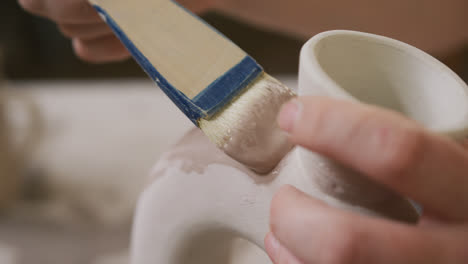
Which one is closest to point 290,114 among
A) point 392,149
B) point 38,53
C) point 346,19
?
point 392,149

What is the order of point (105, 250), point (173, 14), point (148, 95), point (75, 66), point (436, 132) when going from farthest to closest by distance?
point (75, 66), point (148, 95), point (105, 250), point (173, 14), point (436, 132)

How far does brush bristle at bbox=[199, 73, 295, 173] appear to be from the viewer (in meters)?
0.22

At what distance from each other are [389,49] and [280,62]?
0.46 m

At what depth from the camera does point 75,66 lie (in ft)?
3.77

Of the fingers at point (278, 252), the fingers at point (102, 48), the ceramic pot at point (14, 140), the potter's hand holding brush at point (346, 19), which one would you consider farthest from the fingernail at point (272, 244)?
the ceramic pot at point (14, 140)

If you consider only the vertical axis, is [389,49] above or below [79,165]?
above

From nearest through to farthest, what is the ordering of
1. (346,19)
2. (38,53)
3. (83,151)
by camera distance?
(346,19) → (83,151) → (38,53)

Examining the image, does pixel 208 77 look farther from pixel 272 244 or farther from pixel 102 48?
pixel 102 48

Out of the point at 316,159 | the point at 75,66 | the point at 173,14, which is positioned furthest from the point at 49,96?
the point at 316,159

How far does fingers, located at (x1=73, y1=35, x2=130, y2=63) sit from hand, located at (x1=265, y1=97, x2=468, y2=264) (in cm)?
25

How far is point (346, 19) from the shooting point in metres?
0.33

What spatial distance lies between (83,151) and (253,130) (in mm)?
541

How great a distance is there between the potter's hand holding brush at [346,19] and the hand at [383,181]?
0.44 feet

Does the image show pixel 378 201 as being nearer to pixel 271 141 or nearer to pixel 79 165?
pixel 271 141
